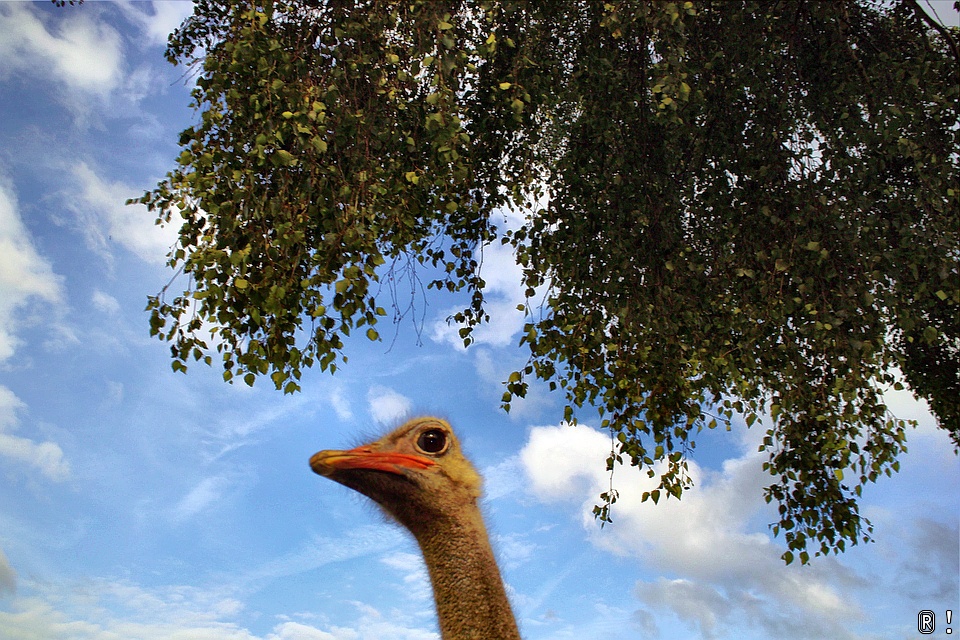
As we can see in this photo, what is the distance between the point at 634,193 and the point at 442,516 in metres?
2.17

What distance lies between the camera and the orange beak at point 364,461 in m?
3.58

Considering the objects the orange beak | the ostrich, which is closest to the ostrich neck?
the ostrich

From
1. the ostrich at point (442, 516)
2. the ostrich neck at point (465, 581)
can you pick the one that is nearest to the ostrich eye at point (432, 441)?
the ostrich at point (442, 516)

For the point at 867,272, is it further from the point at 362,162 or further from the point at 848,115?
the point at 362,162

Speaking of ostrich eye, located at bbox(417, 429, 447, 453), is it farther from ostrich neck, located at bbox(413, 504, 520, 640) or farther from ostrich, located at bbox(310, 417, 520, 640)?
ostrich neck, located at bbox(413, 504, 520, 640)

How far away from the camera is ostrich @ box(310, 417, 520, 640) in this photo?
383 cm

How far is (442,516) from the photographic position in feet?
13.1

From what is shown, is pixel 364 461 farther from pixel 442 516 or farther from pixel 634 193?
pixel 634 193

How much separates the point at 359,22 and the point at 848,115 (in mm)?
2920

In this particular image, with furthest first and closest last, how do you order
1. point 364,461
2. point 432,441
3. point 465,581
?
point 432,441, point 465,581, point 364,461

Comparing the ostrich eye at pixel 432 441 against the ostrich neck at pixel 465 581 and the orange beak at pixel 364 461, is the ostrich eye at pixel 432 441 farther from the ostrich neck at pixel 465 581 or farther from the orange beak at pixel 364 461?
the ostrich neck at pixel 465 581

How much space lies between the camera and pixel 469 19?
4883 millimetres

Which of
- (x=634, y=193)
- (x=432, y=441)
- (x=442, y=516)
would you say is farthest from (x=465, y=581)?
(x=634, y=193)

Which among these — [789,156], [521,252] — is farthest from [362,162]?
[789,156]
